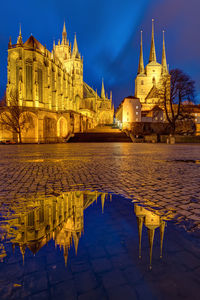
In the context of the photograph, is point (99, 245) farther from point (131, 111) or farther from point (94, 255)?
point (131, 111)

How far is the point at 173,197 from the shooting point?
3.59 metres

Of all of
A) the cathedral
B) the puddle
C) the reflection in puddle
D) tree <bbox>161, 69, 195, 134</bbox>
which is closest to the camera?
the puddle

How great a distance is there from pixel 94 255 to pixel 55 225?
81cm

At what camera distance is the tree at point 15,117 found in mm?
32594

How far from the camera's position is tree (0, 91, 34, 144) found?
32594 millimetres

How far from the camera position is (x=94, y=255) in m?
1.68

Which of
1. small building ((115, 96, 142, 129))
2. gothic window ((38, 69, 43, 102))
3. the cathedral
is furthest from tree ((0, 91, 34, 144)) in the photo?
small building ((115, 96, 142, 129))

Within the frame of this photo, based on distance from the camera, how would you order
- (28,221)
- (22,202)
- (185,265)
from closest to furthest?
1. (185,265)
2. (28,221)
3. (22,202)

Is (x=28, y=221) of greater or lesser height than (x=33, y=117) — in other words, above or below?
below

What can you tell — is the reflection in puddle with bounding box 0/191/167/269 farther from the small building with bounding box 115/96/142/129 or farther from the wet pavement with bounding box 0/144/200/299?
the small building with bounding box 115/96/142/129

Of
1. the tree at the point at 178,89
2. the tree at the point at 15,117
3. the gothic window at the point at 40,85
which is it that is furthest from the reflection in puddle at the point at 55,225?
the gothic window at the point at 40,85

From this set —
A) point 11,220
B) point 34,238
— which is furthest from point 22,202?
point 34,238

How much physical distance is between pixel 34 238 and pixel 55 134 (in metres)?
38.8

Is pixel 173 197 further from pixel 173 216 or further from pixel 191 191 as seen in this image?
pixel 173 216
